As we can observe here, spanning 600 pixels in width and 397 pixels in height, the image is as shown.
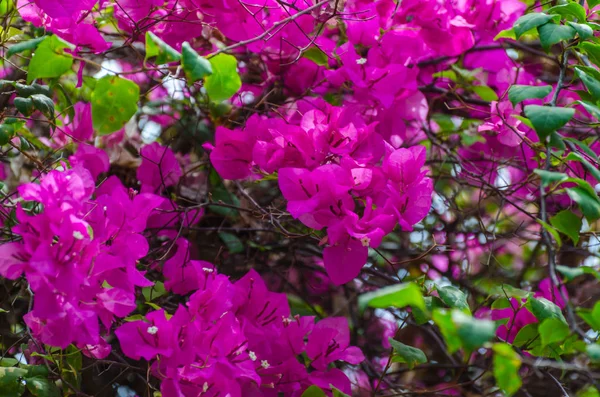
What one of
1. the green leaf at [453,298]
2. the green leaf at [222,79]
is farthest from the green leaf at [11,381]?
the green leaf at [453,298]

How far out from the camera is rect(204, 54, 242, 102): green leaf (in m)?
0.87

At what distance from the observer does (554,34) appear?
2.81 feet

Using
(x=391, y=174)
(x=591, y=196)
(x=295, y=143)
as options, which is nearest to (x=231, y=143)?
(x=295, y=143)

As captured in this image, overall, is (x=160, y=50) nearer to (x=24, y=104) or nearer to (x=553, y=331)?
(x=24, y=104)

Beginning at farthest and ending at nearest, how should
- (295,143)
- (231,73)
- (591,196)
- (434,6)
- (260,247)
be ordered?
(260,247)
(434,6)
(295,143)
(231,73)
(591,196)

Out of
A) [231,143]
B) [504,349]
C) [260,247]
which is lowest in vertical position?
[260,247]

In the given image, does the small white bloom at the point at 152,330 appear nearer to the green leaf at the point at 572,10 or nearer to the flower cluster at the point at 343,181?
the flower cluster at the point at 343,181

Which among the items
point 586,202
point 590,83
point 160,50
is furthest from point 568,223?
point 160,50

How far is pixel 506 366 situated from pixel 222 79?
0.46 metres

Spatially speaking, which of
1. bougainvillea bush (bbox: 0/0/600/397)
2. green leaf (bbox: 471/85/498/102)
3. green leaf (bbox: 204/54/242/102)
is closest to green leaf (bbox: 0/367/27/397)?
bougainvillea bush (bbox: 0/0/600/397)

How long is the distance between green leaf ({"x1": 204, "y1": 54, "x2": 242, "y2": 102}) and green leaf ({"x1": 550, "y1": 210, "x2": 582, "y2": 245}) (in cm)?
40

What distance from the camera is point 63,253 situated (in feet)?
2.60

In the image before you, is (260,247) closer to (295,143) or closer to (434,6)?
(295,143)

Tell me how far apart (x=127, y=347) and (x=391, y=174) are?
0.41 m
